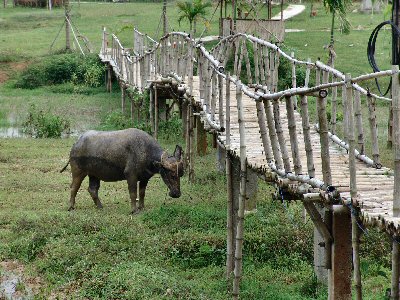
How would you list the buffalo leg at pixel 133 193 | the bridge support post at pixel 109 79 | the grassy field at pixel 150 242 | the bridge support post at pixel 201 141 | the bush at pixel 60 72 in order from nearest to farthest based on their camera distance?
the grassy field at pixel 150 242, the buffalo leg at pixel 133 193, the bridge support post at pixel 201 141, the bridge support post at pixel 109 79, the bush at pixel 60 72

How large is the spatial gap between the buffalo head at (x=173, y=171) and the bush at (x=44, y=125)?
10297mm

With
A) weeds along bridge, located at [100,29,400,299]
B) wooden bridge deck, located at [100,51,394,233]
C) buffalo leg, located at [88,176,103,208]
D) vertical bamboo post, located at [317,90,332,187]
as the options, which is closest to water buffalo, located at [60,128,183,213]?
buffalo leg, located at [88,176,103,208]

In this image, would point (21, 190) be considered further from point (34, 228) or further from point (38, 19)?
point (38, 19)

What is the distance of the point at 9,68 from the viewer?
33438 millimetres

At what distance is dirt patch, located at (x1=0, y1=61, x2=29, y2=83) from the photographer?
32812 millimetres

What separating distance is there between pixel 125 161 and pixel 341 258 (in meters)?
6.94

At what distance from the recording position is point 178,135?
853 inches

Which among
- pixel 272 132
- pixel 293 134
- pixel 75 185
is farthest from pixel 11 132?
pixel 293 134

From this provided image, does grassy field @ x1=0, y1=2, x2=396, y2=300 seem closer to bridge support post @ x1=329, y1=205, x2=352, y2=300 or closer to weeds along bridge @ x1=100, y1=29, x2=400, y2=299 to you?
bridge support post @ x1=329, y1=205, x2=352, y2=300

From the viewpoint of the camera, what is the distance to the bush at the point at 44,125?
2383cm

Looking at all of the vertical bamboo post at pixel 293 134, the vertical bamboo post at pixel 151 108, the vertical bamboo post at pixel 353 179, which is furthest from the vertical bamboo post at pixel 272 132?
the vertical bamboo post at pixel 151 108

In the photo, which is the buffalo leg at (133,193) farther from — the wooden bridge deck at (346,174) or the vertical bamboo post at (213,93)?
the wooden bridge deck at (346,174)

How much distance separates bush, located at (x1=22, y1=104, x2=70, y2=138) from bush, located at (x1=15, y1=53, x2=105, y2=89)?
6.96 metres

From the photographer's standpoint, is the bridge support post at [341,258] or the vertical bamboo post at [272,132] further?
the vertical bamboo post at [272,132]
